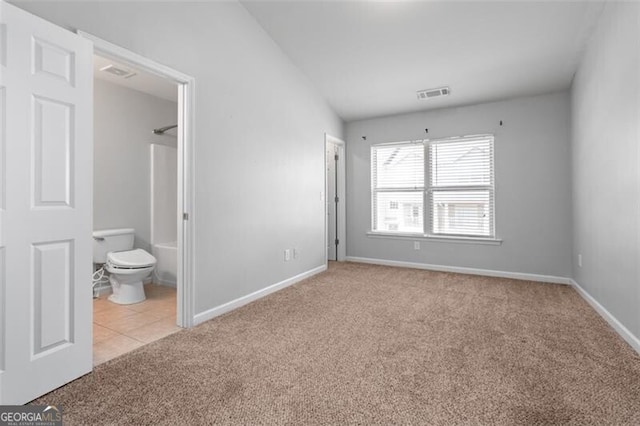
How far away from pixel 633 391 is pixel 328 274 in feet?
10.7

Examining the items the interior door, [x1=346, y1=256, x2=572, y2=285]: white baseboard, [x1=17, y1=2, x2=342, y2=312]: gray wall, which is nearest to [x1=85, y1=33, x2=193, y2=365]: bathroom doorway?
[x1=17, y1=2, x2=342, y2=312]: gray wall

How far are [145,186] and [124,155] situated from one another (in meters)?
0.44

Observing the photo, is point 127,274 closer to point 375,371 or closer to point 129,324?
point 129,324

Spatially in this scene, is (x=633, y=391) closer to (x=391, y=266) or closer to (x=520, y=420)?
(x=520, y=420)

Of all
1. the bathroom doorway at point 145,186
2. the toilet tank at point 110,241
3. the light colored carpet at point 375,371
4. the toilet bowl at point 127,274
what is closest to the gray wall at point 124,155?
the bathroom doorway at point 145,186

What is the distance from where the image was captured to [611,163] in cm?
260

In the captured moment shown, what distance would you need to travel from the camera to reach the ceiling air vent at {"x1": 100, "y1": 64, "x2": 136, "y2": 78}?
3259 millimetres

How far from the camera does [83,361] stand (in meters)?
1.88

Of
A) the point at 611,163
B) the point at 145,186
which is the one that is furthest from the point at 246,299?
the point at 611,163

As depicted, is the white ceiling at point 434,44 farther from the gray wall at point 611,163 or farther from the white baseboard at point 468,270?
the white baseboard at point 468,270

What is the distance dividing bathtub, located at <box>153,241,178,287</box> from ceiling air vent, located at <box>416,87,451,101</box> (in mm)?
3759

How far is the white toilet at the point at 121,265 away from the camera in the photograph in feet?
10.6

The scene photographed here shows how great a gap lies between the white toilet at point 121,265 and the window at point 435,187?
11.2ft

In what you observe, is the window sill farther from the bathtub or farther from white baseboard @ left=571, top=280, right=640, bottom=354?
the bathtub
